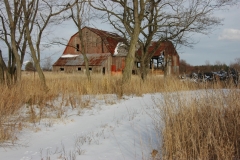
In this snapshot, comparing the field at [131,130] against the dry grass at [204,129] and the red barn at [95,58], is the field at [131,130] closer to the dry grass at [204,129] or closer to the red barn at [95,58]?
the dry grass at [204,129]

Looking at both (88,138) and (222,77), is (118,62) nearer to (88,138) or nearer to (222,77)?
(222,77)

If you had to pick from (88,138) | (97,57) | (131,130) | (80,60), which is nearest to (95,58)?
(97,57)

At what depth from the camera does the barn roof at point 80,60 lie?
31766 millimetres

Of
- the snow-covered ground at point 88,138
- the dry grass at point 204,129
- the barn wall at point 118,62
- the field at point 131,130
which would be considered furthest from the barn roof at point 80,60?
the dry grass at point 204,129

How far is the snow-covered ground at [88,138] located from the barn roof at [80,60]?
2582 centimetres

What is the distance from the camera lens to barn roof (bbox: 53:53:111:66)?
31.8 meters

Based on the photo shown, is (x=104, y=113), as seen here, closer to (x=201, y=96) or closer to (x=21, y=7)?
(x=201, y=96)

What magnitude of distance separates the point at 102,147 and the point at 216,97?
2.23 m

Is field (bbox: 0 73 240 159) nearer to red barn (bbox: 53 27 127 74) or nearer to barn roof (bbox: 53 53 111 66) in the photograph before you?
red barn (bbox: 53 27 127 74)

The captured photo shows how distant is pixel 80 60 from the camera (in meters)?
33.4

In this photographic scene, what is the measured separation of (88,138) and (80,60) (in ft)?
98.9

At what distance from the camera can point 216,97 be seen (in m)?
4.18

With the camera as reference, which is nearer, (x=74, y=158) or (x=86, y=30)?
(x=74, y=158)

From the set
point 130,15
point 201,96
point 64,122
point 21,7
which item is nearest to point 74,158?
point 64,122
